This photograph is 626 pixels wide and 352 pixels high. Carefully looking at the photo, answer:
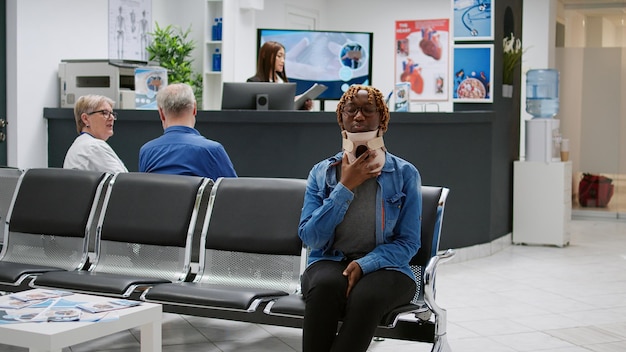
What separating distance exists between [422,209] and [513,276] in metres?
2.78

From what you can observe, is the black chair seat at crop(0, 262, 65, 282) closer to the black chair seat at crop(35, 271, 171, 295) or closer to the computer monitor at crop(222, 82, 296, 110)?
the black chair seat at crop(35, 271, 171, 295)

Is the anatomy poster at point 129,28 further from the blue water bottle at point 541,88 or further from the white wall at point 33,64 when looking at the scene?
the blue water bottle at point 541,88

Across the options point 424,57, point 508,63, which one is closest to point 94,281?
point 508,63

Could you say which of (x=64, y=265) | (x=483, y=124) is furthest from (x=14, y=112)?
(x=483, y=124)

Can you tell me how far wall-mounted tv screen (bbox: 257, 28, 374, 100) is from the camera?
10.4 m

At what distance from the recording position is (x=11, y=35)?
22.2ft

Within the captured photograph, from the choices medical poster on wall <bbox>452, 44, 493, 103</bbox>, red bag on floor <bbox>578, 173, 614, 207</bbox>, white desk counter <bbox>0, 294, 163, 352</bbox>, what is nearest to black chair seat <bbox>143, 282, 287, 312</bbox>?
white desk counter <bbox>0, 294, 163, 352</bbox>

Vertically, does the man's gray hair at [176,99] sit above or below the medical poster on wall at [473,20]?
below

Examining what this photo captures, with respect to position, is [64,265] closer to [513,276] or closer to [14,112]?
[14,112]

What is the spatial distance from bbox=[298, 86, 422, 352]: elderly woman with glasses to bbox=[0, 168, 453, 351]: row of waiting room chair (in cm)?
16

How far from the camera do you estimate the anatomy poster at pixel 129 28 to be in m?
8.05

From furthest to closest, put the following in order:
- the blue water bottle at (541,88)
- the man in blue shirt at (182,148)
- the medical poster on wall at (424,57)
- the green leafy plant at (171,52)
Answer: the medical poster on wall at (424,57) < the green leafy plant at (171,52) < the blue water bottle at (541,88) < the man in blue shirt at (182,148)

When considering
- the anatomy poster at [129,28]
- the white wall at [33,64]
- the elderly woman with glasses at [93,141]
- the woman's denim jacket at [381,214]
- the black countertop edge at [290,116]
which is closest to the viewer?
the woman's denim jacket at [381,214]

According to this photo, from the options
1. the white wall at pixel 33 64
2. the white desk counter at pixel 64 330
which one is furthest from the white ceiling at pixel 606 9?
the white desk counter at pixel 64 330
